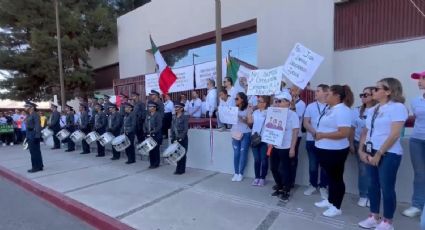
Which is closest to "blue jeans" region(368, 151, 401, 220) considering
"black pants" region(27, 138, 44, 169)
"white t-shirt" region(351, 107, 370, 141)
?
"white t-shirt" region(351, 107, 370, 141)

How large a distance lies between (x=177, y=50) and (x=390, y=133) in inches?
538

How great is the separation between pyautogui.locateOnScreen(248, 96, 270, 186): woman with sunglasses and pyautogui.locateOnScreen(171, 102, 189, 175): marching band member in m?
1.80

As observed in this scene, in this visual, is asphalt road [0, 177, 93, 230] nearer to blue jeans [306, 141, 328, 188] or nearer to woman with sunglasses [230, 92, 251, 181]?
woman with sunglasses [230, 92, 251, 181]

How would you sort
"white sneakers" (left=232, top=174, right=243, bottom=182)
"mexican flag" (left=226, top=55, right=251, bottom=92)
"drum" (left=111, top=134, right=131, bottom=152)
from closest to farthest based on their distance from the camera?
"white sneakers" (left=232, top=174, right=243, bottom=182) < "drum" (left=111, top=134, right=131, bottom=152) < "mexican flag" (left=226, top=55, right=251, bottom=92)

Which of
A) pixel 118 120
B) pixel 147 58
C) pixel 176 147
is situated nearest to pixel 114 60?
pixel 147 58

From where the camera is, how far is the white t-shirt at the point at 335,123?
4.68 m

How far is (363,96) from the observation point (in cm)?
562

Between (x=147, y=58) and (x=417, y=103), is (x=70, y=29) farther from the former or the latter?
(x=417, y=103)

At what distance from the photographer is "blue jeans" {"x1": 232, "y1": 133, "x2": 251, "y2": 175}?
7.25 m

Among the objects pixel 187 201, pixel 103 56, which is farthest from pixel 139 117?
pixel 103 56

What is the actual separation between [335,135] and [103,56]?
67.0 ft

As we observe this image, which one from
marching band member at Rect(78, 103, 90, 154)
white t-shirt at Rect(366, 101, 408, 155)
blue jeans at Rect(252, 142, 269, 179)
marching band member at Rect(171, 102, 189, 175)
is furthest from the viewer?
marching band member at Rect(78, 103, 90, 154)

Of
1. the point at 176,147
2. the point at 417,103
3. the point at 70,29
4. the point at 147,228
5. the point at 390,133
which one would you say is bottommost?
the point at 147,228

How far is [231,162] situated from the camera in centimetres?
802
